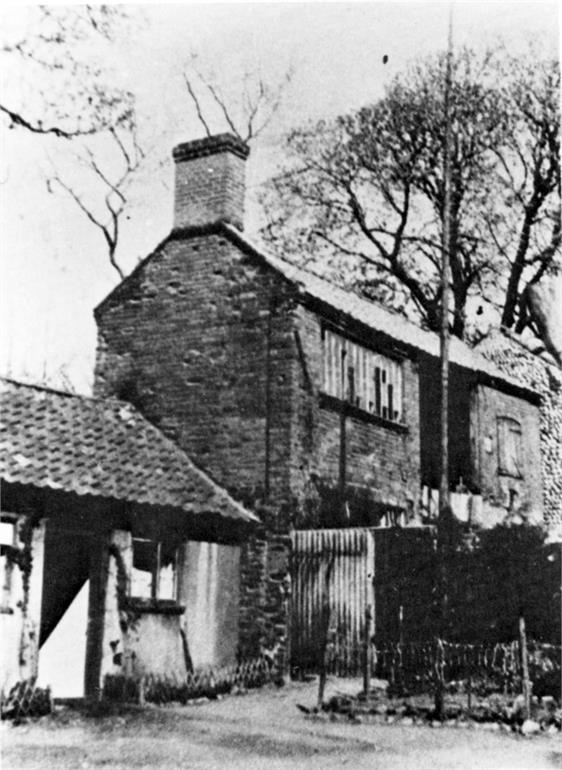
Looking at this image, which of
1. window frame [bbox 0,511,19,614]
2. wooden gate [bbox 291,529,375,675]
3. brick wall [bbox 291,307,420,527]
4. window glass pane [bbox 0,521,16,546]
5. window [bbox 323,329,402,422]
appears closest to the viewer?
window frame [bbox 0,511,19,614]

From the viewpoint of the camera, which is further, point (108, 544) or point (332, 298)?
point (332, 298)

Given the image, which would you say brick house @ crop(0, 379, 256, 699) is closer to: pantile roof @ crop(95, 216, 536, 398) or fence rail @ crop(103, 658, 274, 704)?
fence rail @ crop(103, 658, 274, 704)

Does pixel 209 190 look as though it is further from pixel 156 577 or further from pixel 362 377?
pixel 156 577

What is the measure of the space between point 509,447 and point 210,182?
33.2ft

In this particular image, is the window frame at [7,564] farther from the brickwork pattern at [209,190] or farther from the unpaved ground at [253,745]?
the brickwork pattern at [209,190]

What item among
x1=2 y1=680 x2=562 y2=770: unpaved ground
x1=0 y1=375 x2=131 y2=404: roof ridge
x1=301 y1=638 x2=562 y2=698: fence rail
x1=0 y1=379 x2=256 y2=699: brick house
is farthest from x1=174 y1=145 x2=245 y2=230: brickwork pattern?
x1=2 y1=680 x2=562 y2=770: unpaved ground

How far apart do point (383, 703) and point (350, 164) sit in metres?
12.7

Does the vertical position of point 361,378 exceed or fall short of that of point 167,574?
it exceeds it

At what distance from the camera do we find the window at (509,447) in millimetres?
23781

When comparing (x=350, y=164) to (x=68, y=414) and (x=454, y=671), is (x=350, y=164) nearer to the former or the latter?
(x=68, y=414)

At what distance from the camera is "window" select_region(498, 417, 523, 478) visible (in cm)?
Result: 2378

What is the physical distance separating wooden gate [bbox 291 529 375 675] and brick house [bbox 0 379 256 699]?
41.4 inches

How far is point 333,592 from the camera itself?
16797 mm

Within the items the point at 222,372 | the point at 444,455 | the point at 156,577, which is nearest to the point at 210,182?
the point at 222,372
